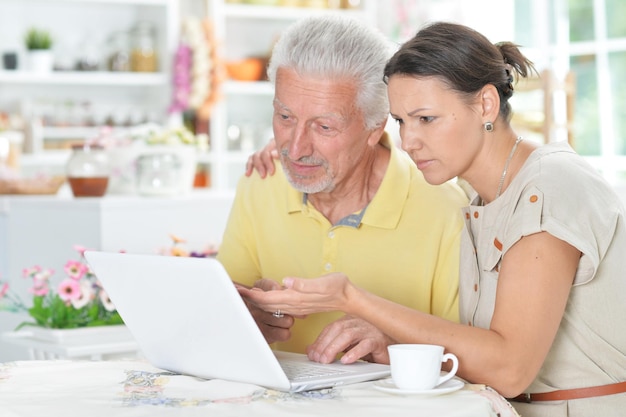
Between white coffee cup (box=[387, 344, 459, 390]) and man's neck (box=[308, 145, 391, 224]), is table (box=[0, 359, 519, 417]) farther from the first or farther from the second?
man's neck (box=[308, 145, 391, 224])

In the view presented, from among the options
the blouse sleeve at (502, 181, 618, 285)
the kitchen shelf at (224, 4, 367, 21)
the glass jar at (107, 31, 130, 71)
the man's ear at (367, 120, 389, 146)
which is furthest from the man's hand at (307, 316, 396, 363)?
the kitchen shelf at (224, 4, 367, 21)

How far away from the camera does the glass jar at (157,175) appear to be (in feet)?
10.6

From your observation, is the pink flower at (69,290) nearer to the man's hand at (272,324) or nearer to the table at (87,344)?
the table at (87,344)

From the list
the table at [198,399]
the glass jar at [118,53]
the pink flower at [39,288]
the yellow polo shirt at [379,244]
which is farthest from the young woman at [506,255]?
the glass jar at [118,53]

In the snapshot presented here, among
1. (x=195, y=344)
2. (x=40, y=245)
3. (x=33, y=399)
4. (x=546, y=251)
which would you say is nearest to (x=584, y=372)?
(x=546, y=251)

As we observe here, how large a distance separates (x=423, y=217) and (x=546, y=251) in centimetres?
51

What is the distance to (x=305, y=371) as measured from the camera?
4.90 ft

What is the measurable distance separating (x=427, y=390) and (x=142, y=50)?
4834 mm

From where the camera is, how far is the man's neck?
6.65 feet

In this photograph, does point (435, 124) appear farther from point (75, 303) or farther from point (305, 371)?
point (75, 303)

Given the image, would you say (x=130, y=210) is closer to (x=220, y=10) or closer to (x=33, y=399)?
(x=33, y=399)

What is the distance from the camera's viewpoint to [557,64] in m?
6.03

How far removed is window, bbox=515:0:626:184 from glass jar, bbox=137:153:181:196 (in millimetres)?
3100

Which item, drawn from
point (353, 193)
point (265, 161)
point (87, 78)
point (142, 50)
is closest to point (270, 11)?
point (142, 50)
